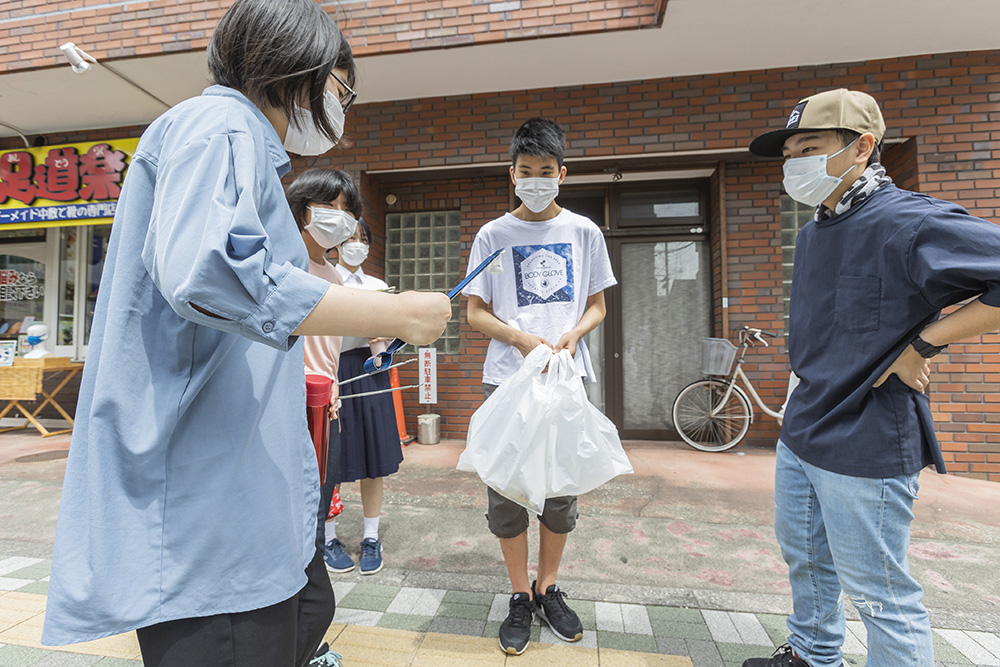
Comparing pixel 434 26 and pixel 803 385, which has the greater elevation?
pixel 434 26

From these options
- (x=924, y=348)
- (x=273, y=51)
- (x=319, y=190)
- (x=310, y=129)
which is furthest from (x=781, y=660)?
(x=319, y=190)

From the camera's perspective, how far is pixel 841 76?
4.87 m

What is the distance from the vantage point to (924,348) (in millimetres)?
1385

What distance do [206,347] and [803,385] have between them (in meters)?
1.86

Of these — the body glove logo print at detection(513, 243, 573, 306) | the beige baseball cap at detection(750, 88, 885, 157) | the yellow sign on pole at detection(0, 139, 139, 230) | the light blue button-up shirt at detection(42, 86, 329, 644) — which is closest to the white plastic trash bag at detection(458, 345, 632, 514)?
the body glove logo print at detection(513, 243, 573, 306)

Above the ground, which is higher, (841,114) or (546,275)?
(841,114)

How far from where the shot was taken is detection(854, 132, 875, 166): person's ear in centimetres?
163

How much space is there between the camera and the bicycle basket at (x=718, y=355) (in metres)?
5.02

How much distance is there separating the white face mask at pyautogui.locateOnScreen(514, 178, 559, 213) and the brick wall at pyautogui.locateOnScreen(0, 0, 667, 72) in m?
2.86

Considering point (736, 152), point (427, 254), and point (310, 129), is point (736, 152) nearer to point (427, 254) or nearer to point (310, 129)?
point (427, 254)

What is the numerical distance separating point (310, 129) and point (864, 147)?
1753 mm

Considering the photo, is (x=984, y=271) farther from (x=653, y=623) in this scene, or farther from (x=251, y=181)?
(x=653, y=623)

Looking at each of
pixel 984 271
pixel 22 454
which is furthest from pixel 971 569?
pixel 22 454

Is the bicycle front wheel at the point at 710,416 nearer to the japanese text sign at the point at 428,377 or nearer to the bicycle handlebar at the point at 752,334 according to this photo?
the bicycle handlebar at the point at 752,334
